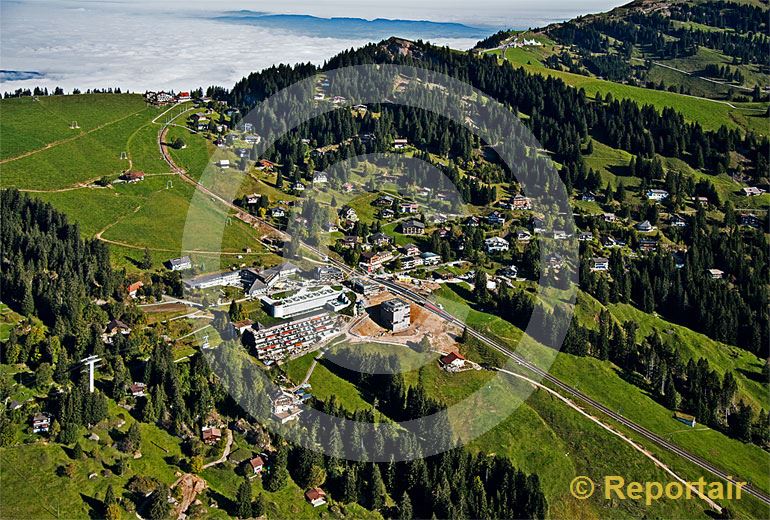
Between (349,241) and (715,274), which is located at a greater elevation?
(349,241)

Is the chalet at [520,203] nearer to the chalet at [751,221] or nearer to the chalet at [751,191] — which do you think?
the chalet at [751,221]

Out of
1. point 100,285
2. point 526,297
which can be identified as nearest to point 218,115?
point 100,285

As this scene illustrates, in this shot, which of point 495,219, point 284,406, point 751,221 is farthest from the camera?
point 751,221

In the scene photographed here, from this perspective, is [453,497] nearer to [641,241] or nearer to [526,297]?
[526,297]

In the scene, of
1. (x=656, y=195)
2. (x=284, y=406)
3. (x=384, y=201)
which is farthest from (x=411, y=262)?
(x=656, y=195)

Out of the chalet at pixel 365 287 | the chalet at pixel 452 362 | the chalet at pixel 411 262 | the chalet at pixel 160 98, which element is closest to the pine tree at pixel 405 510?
the chalet at pixel 452 362

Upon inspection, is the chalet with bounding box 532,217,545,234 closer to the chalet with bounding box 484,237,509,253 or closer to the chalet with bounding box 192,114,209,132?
the chalet with bounding box 484,237,509,253

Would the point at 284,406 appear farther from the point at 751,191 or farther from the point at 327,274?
the point at 751,191
